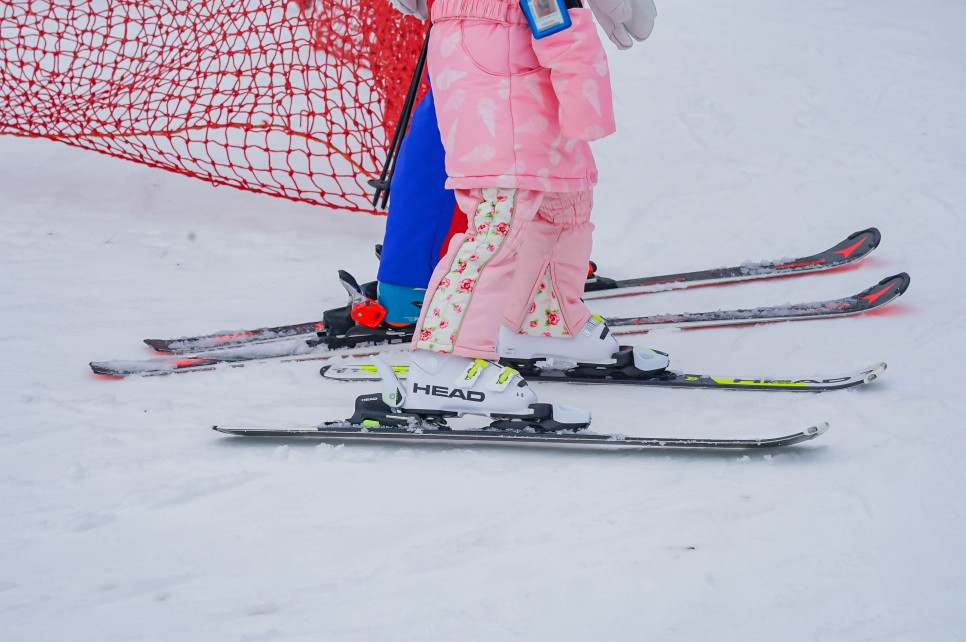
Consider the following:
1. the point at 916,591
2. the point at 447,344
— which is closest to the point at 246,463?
the point at 447,344

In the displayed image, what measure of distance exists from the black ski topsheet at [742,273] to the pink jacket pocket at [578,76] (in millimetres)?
1420

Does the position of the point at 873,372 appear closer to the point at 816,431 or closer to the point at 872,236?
the point at 816,431

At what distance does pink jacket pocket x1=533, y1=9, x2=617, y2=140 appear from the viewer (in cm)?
198

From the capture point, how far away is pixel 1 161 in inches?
187

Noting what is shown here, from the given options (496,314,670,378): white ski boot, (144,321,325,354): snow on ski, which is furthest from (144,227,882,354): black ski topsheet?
(496,314,670,378): white ski boot

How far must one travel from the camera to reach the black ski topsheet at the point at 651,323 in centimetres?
280

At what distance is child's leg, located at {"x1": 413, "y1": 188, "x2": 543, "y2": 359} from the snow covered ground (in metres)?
0.27

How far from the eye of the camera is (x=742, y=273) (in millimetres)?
3416

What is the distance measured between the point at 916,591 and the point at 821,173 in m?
3.30

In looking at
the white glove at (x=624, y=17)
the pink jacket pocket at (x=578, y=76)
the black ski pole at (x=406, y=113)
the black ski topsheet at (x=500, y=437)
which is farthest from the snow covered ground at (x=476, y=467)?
the white glove at (x=624, y=17)

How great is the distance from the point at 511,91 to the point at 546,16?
0.58 ft

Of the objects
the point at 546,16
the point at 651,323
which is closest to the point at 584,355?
the point at 651,323

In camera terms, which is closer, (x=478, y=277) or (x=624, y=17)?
(x=478, y=277)

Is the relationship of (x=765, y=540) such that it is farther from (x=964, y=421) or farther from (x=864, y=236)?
(x=864, y=236)
